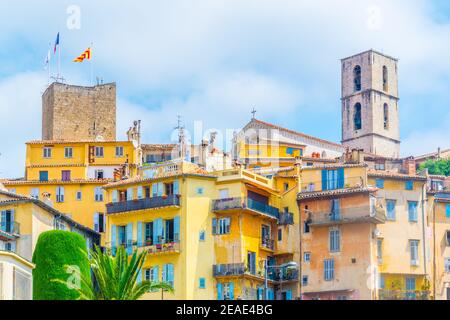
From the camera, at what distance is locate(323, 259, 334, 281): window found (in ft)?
287

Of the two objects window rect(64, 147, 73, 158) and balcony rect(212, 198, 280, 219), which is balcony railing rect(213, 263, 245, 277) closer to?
balcony rect(212, 198, 280, 219)

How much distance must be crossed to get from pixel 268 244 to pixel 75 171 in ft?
83.6

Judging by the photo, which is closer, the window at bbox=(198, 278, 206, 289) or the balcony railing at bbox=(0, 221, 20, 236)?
the balcony railing at bbox=(0, 221, 20, 236)

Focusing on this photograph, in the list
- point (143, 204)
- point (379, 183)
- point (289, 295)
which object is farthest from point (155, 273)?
point (379, 183)

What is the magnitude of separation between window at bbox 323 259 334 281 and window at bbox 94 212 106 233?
21020 mm

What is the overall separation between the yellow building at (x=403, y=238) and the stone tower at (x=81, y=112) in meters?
46.1

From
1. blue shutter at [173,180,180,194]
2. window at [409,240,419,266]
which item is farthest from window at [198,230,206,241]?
window at [409,240,419,266]

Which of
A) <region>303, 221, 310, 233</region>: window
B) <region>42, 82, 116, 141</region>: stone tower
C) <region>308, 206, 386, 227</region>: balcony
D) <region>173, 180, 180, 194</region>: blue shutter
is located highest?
<region>42, 82, 116, 141</region>: stone tower

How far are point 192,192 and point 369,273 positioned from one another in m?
14.4

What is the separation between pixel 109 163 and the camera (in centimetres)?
11075

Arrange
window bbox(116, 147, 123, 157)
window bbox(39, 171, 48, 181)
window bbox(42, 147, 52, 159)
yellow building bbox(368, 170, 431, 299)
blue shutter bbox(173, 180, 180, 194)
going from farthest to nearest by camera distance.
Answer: window bbox(116, 147, 123, 157)
window bbox(42, 147, 52, 159)
window bbox(39, 171, 48, 181)
blue shutter bbox(173, 180, 180, 194)
yellow building bbox(368, 170, 431, 299)

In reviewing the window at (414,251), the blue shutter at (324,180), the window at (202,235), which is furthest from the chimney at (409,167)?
the window at (202,235)
